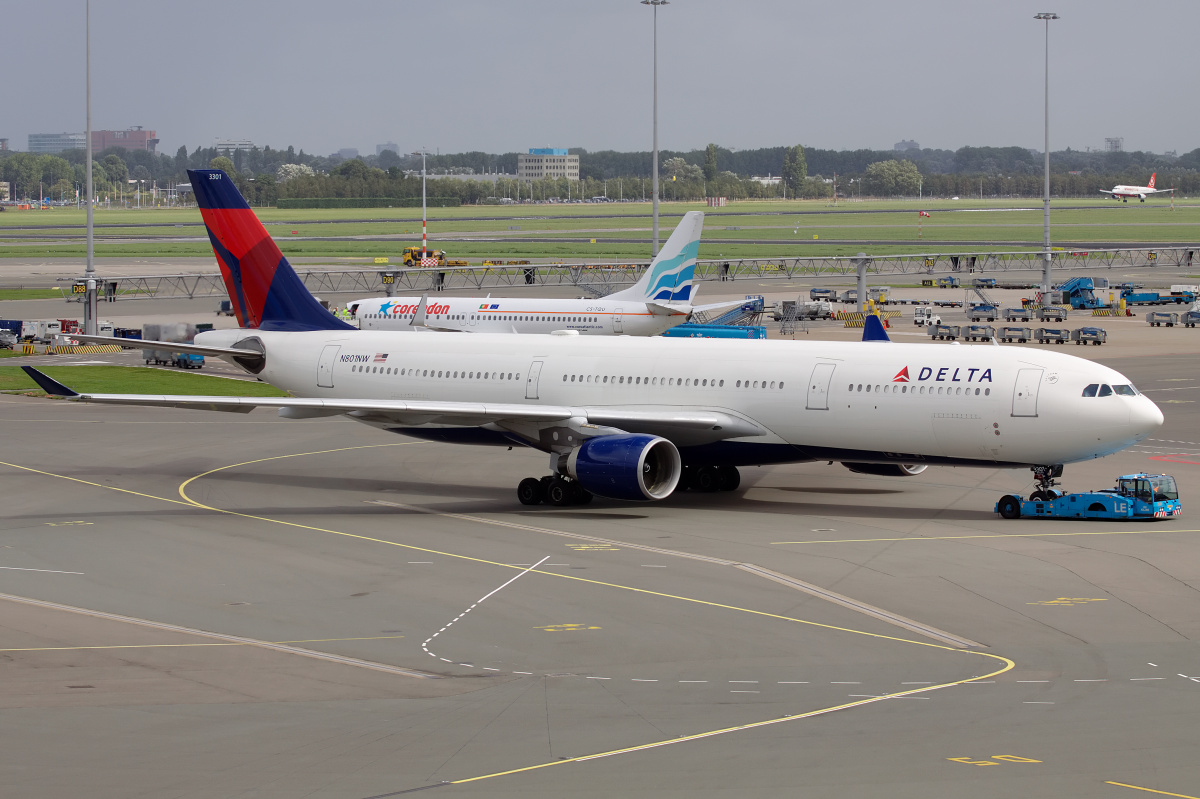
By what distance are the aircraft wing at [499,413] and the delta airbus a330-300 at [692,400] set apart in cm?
6

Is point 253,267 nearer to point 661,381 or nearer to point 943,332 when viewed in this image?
point 661,381

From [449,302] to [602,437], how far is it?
40068mm

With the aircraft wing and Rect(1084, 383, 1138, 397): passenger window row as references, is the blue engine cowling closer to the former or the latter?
the aircraft wing

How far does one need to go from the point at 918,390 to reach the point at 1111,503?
17.5 ft

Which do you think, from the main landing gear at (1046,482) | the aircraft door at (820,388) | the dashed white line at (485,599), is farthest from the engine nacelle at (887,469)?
the dashed white line at (485,599)

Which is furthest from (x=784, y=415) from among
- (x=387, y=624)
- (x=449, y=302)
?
(x=449, y=302)

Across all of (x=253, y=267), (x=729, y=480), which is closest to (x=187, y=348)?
(x=253, y=267)

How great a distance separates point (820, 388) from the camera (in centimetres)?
3428

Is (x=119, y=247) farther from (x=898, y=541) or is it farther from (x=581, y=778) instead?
(x=581, y=778)

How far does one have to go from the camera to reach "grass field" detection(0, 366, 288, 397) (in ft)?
185

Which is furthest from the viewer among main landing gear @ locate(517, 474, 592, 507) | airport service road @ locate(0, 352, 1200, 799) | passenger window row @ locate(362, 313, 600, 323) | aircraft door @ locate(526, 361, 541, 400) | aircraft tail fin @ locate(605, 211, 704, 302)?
passenger window row @ locate(362, 313, 600, 323)

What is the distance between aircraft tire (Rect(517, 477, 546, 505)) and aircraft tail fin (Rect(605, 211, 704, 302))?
104 ft

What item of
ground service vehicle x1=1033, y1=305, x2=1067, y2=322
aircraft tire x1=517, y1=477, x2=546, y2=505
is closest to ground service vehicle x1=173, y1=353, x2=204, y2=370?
aircraft tire x1=517, y1=477, x2=546, y2=505

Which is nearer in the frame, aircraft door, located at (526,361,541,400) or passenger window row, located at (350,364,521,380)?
aircraft door, located at (526,361,541,400)
